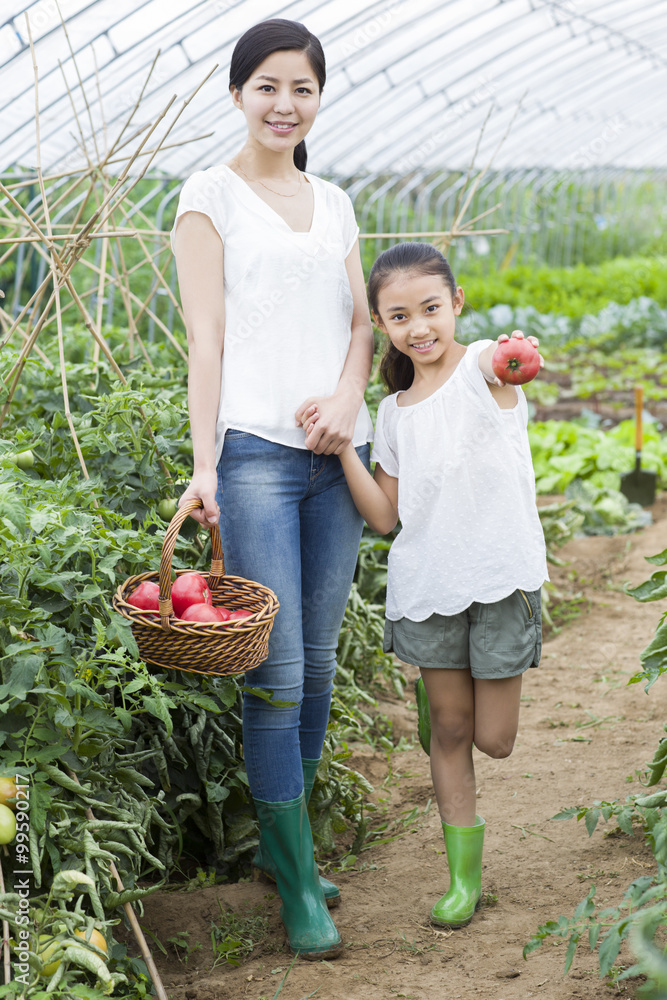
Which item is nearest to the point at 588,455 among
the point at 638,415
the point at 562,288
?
the point at 638,415

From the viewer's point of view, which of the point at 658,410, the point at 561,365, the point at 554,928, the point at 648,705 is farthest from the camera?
the point at 561,365

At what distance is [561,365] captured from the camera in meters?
7.86

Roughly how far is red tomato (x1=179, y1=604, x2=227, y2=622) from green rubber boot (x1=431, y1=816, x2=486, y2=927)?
0.64 meters

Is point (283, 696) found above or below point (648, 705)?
above

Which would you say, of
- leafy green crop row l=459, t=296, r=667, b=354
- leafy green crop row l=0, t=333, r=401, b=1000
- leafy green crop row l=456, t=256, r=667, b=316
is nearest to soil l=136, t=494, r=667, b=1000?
leafy green crop row l=0, t=333, r=401, b=1000

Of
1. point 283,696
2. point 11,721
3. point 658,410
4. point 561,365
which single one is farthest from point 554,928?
point 561,365

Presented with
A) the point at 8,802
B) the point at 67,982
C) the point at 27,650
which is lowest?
the point at 67,982

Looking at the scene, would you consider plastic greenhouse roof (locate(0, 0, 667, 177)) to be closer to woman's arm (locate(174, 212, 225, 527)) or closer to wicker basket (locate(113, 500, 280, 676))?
woman's arm (locate(174, 212, 225, 527))

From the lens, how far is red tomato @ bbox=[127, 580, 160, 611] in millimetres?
1651

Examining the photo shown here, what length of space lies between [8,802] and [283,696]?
51 cm

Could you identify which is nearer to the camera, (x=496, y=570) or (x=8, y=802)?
(x=8, y=802)

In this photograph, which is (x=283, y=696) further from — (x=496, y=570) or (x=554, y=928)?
(x=554, y=928)

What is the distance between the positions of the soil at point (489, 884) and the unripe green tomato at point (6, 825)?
1.62 ft

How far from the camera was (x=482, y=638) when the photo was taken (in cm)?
175
